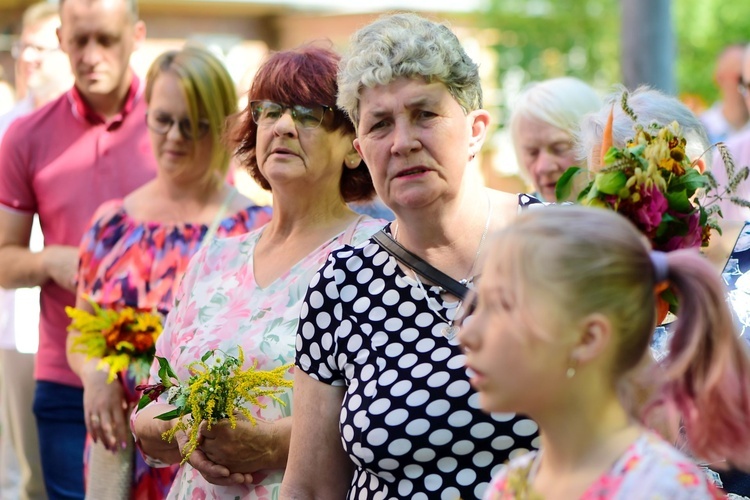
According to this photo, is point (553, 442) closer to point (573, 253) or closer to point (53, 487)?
point (573, 253)

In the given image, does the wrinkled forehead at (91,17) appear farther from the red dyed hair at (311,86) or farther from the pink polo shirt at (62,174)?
the red dyed hair at (311,86)

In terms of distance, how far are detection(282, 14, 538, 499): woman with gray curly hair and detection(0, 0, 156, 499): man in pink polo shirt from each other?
2390mm

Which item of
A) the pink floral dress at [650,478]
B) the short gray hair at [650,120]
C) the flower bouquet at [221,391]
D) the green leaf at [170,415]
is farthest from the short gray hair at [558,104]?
the pink floral dress at [650,478]

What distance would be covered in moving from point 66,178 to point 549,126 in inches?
86.4

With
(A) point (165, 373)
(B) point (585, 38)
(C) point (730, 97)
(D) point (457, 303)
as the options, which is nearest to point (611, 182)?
(D) point (457, 303)

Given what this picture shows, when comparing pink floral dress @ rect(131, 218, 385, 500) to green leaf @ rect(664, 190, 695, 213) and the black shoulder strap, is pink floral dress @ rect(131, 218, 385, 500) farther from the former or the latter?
green leaf @ rect(664, 190, 695, 213)

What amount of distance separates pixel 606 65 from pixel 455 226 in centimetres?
1320

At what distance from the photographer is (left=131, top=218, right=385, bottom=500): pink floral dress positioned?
145 inches

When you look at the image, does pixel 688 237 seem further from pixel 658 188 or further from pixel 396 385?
pixel 396 385

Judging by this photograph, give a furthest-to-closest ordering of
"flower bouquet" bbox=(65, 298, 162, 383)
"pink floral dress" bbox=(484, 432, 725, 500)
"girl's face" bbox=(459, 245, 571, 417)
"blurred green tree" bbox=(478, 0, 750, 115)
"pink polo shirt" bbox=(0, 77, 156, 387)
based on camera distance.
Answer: "blurred green tree" bbox=(478, 0, 750, 115) → "pink polo shirt" bbox=(0, 77, 156, 387) → "flower bouquet" bbox=(65, 298, 162, 383) → "girl's face" bbox=(459, 245, 571, 417) → "pink floral dress" bbox=(484, 432, 725, 500)

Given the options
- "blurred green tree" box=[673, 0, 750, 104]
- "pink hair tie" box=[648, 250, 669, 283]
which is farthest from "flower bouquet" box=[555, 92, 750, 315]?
"blurred green tree" box=[673, 0, 750, 104]

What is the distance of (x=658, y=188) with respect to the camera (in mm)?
2877

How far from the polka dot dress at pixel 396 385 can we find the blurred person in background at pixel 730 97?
637cm

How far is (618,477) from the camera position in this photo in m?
2.11
